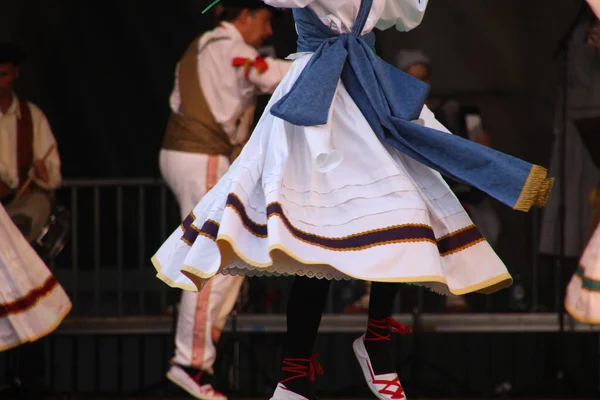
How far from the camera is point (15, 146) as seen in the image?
572 cm

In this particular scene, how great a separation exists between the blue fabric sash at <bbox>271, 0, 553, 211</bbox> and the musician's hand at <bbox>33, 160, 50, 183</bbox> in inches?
83.6

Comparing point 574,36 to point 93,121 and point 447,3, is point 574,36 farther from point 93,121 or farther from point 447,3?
point 93,121

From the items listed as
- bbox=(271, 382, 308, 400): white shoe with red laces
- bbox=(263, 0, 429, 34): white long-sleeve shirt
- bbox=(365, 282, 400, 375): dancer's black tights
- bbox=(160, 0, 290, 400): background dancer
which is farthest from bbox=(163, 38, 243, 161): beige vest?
bbox=(271, 382, 308, 400): white shoe with red laces

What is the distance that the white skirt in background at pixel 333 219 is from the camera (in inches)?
139

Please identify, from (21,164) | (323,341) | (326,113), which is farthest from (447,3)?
(326,113)

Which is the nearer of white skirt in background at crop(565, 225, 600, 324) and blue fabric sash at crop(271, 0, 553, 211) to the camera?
blue fabric sash at crop(271, 0, 553, 211)

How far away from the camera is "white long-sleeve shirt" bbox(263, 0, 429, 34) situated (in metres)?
3.85

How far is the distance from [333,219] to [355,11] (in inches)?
27.7

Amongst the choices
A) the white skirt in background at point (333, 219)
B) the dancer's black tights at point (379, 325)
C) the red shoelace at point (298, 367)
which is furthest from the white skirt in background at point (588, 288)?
the red shoelace at point (298, 367)

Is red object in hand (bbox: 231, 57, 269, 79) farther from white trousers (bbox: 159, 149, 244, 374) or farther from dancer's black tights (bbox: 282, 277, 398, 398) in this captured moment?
dancer's black tights (bbox: 282, 277, 398, 398)

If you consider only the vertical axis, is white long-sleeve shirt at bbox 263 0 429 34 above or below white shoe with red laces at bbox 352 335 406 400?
above

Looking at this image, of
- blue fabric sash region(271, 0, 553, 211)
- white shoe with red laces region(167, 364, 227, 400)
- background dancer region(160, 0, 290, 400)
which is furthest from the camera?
background dancer region(160, 0, 290, 400)

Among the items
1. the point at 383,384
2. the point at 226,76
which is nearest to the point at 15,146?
the point at 226,76

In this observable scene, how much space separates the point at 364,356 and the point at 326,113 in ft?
2.49
